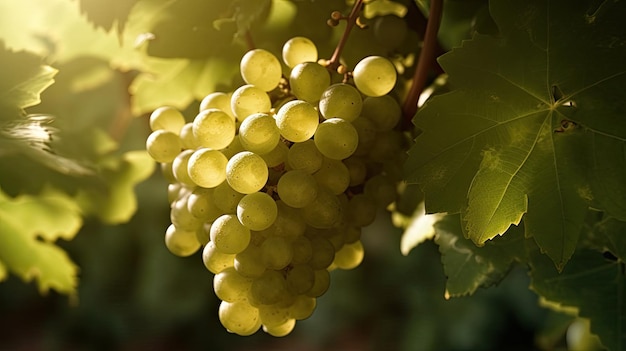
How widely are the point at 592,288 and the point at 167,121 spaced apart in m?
0.34

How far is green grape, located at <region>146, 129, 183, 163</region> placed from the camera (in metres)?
0.47

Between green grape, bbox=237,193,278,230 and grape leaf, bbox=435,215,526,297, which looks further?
grape leaf, bbox=435,215,526,297

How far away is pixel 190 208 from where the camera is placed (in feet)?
1.42

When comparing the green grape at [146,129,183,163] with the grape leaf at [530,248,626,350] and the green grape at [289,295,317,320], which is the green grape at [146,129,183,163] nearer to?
the green grape at [289,295,317,320]

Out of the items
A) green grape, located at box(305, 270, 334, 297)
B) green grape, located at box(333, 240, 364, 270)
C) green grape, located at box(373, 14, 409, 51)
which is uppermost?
green grape, located at box(373, 14, 409, 51)

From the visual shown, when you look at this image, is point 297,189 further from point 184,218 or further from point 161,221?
point 161,221

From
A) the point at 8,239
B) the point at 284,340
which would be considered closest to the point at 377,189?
the point at 8,239

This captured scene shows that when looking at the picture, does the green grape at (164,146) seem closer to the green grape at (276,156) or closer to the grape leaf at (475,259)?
the green grape at (276,156)

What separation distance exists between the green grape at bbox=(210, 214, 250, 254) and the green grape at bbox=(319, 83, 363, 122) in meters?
0.09

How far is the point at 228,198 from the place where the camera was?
1.38ft

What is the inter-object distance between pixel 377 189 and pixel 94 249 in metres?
2.12

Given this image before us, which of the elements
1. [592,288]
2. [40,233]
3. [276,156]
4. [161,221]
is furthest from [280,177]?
[161,221]

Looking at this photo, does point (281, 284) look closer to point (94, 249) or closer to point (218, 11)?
point (218, 11)

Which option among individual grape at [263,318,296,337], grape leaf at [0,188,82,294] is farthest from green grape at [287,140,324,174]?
grape leaf at [0,188,82,294]
